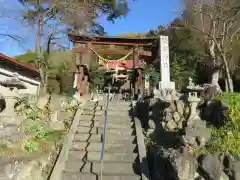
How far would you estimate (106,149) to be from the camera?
772cm

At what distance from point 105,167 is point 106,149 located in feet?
2.77

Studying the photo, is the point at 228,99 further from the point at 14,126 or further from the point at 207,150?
the point at 14,126

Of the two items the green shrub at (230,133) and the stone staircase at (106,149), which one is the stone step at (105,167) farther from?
the green shrub at (230,133)

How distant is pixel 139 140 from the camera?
799cm

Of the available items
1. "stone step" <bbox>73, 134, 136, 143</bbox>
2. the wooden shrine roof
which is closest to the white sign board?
the wooden shrine roof

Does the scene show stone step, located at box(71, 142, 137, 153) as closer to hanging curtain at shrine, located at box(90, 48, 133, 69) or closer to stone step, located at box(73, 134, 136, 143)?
stone step, located at box(73, 134, 136, 143)

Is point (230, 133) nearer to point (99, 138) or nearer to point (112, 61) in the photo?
point (99, 138)

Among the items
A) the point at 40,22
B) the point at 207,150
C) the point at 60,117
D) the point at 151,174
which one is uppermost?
the point at 40,22

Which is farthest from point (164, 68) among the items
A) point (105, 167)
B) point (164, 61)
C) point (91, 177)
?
point (91, 177)

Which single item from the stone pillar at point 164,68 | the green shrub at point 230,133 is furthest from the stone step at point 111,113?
the green shrub at point 230,133

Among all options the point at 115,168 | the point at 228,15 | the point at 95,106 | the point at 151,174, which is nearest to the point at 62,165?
the point at 115,168

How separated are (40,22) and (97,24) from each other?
566 centimetres

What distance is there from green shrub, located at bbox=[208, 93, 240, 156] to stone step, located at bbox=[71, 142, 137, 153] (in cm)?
210

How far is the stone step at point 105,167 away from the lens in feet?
22.5
